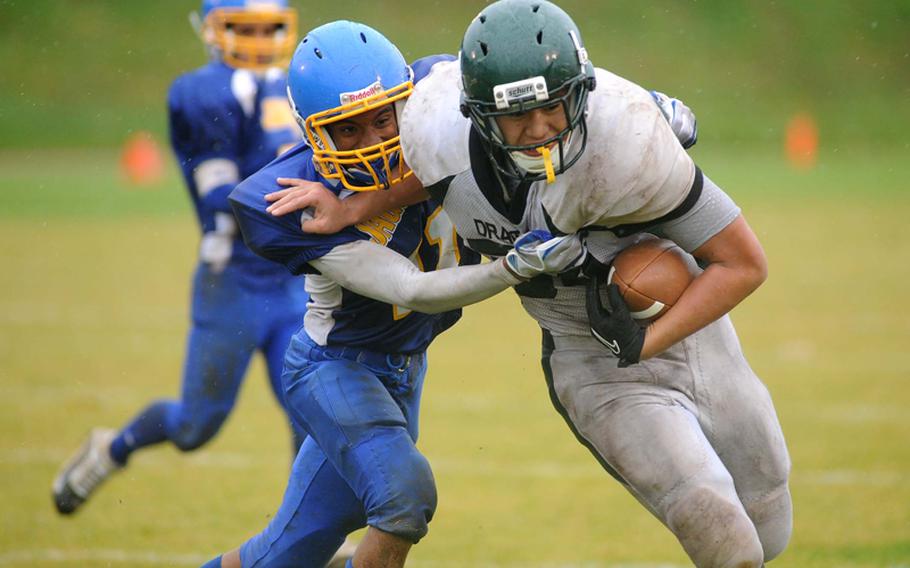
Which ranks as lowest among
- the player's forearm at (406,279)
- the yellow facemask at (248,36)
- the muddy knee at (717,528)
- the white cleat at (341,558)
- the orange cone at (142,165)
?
the orange cone at (142,165)

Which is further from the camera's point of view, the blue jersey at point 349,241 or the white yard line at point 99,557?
the white yard line at point 99,557

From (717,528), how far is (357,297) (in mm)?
1247

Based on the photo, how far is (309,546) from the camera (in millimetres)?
3727

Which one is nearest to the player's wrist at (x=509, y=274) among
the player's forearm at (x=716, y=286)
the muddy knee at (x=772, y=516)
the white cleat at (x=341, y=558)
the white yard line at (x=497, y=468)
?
the player's forearm at (x=716, y=286)

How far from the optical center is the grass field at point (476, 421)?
16.7 feet

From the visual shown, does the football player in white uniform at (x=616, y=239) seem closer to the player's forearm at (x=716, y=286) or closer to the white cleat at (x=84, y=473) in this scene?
the player's forearm at (x=716, y=286)

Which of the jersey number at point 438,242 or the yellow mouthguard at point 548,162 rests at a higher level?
the yellow mouthguard at point 548,162

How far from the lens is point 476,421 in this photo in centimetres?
704

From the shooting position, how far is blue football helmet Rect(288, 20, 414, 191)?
3.51 meters

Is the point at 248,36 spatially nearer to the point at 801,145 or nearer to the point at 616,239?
the point at 616,239

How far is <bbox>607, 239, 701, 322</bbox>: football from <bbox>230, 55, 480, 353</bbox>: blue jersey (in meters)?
0.65

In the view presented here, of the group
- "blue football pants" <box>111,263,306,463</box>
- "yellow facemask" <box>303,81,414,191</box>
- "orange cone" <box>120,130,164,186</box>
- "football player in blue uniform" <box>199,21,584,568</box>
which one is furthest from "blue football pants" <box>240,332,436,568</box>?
"orange cone" <box>120,130,164,186</box>

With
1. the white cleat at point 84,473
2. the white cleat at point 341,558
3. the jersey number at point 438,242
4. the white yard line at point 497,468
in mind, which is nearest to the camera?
the jersey number at point 438,242

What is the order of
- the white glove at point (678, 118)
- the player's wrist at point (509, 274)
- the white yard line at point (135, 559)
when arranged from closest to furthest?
the player's wrist at point (509, 274) → the white glove at point (678, 118) → the white yard line at point (135, 559)
